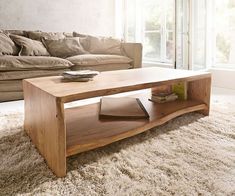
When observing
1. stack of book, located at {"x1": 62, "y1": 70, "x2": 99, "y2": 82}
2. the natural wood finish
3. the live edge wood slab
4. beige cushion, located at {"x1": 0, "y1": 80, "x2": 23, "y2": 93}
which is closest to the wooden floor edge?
the live edge wood slab

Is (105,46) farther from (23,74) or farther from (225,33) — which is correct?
(225,33)

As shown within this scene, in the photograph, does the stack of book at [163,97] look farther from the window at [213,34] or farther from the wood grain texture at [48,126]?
the window at [213,34]

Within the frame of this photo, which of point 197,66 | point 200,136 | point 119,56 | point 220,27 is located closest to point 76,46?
point 119,56

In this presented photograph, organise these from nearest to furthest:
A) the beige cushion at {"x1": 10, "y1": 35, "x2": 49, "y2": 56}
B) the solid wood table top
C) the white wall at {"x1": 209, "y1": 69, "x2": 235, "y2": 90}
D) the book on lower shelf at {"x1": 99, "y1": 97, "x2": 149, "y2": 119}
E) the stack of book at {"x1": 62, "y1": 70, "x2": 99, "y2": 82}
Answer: the solid wood table top, the stack of book at {"x1": 62, "y1": 70, "x2": 99, "y2": 82}, the book on lower shelf at {"x1": 99, "y1": 97, "x2": 149, "y2": 119}, the beige cushion at {"x1": 10, "y1": 35, "x2": 49, "y2": 56}, the white wall at {"x1": 209, "y1": 69, "x2": 235, "y2": 90}

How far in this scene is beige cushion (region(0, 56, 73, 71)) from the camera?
241 centimetres

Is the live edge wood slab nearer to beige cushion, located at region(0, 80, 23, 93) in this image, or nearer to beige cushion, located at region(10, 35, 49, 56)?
beige cushion, located at region(0, 80, 23, 93)

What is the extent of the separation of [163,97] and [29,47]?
1808mm

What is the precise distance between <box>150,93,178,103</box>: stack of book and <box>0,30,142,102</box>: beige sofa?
121cm

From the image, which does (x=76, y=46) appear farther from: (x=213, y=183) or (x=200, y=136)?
(x=213, y=183)

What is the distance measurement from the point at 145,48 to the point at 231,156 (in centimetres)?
340

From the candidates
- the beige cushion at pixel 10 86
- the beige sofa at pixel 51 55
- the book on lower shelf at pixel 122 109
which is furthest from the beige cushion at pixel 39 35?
the book on lower shelf at pixel 122 109

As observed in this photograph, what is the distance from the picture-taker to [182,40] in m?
3.32

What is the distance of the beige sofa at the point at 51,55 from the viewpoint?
249 centimetres

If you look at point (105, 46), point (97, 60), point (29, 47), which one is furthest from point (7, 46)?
point (105, 46)
